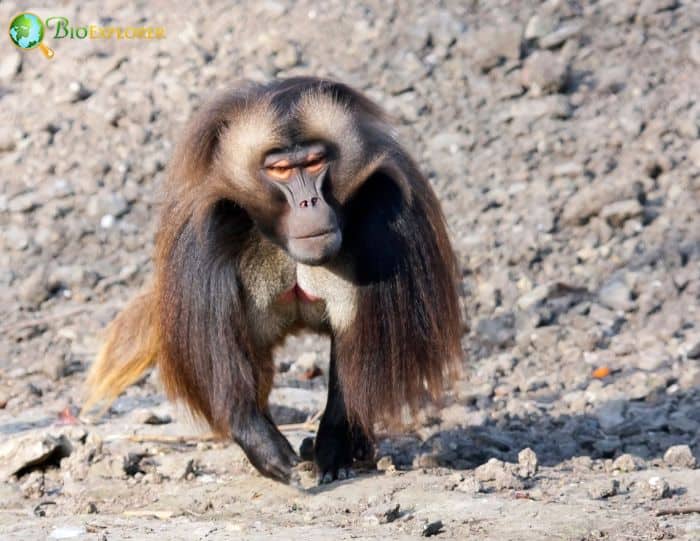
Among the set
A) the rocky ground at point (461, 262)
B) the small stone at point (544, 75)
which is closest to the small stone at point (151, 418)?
the rocky ground at point (461, 262)

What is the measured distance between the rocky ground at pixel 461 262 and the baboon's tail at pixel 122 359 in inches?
6.6

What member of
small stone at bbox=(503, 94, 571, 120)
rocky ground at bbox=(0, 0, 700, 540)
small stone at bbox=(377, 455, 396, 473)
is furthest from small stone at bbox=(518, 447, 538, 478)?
small stone at bbox=(503, 94, 571, 120)

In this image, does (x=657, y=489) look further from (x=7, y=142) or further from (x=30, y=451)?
(x=7, y=142)

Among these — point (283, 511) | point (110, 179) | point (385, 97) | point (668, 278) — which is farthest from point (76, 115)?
point (283, 511)

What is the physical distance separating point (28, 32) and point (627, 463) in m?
6.77

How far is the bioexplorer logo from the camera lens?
10.8 m

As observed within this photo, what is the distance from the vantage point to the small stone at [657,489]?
17.1 feet

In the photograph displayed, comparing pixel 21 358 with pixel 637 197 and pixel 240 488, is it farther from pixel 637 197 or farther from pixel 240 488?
pixel 637 197

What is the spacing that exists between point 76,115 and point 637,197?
423 cm

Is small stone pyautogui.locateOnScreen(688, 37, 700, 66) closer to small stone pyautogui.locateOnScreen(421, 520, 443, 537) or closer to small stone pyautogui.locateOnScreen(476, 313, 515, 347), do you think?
small stone pyautogui.locateOnScreen(476, 313, 515, 347)

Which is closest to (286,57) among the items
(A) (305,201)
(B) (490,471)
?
(A) (305,201)

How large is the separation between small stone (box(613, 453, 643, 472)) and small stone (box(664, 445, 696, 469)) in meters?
0.14

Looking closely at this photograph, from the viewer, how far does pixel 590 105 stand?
10.0 meters

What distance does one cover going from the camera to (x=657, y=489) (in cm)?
525
